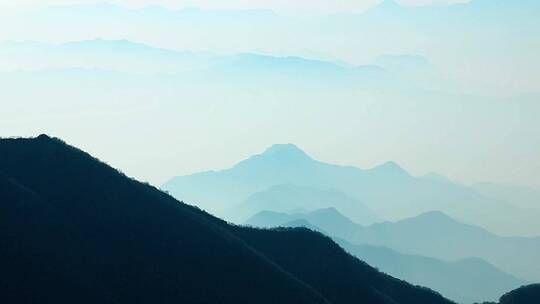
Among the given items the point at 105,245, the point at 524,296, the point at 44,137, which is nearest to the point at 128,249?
the point at 105,245

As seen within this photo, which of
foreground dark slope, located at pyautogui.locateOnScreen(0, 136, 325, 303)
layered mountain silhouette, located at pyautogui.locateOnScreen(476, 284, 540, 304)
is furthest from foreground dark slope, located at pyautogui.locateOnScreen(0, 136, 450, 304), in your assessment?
layered mountain silhouette, located at pyautogui.locateOnScreen(476, 284, 540, 304)

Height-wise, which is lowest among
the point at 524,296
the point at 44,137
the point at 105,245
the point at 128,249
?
the point at 128,249

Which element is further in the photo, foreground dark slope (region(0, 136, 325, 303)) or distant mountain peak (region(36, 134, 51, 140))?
distant mountain peak (region(36, 134, 51, 140))

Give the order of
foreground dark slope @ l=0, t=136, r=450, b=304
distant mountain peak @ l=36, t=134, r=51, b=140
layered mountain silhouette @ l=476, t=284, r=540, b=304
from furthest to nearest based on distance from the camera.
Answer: layered mountain silhouette @ l=476, t=284, r=540, b=304, distant mountain peak @ l=36, t=134, r=51, b=140, foreground dark slope @ l=0, t=136, r=450, b=304

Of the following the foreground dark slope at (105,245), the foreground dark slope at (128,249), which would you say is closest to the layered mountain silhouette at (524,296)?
the foreground dark slope at (128,249)

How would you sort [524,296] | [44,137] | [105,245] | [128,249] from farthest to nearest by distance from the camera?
[524,296] < [44,137] < [128,249] < [105,245]

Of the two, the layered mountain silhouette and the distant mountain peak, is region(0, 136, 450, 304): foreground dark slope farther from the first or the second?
the layered mountain silhouette

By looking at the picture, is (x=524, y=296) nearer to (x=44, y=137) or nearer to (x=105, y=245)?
(x=105, y=245)

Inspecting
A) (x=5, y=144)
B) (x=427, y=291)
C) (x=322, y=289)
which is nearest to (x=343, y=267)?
(x=322, y=289)

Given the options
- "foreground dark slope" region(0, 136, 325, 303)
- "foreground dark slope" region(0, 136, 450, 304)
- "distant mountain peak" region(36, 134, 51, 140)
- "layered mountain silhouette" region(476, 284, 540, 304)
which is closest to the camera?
"foreground dark slope" region(0, 136, 325, 303)

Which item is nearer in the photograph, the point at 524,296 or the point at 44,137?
the point at 44,137
